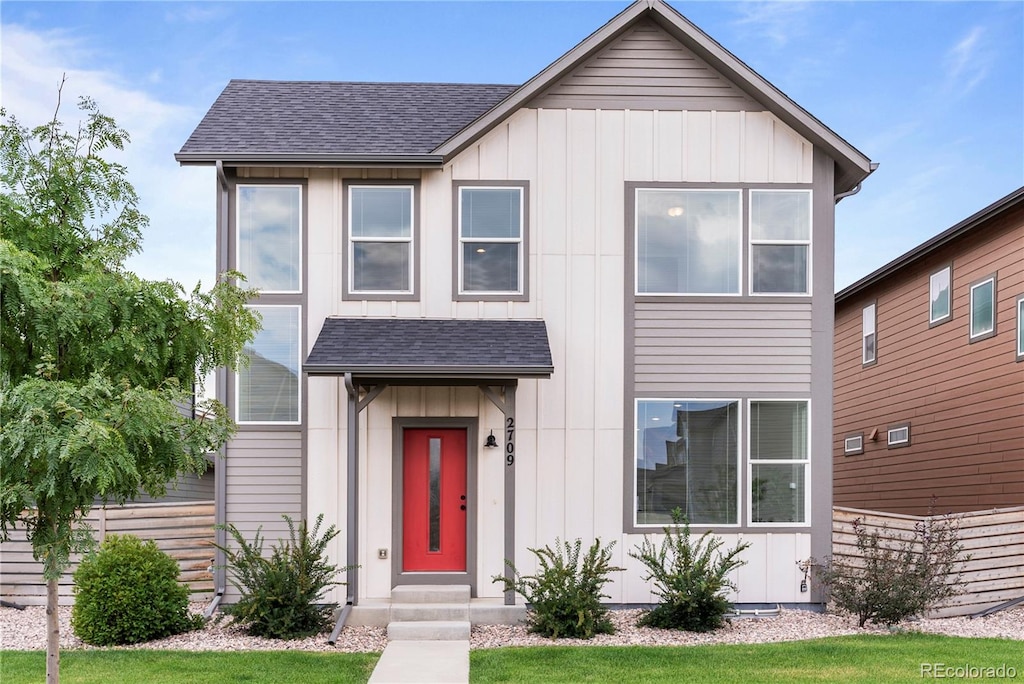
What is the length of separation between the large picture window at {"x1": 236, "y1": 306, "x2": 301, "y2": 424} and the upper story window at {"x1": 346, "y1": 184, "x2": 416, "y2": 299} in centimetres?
93

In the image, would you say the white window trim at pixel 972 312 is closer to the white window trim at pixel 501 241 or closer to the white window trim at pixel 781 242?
the white window trim at pixel 781 242

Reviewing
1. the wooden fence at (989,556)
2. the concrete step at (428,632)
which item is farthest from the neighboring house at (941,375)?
the concrete step at (428,632)

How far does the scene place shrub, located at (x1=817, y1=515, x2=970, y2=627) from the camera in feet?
30.6

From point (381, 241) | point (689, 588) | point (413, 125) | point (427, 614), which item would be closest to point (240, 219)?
point (381, 241)

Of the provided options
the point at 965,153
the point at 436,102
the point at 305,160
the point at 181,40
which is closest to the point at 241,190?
the point at 305,160

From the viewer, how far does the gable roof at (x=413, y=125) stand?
1045cm

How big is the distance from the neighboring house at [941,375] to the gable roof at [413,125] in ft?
11.9

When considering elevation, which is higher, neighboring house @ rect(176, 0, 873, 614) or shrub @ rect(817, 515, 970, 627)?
neighboring house @ rect(176, 0, 873, 614)

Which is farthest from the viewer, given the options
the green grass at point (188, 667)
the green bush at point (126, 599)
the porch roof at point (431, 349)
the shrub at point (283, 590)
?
the porch roof at point (431, 349)

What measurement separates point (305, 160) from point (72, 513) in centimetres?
583

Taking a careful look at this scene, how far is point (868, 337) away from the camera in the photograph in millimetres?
17000

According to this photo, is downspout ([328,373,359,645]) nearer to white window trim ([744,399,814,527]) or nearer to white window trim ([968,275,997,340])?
white window trim ([744,399,814,527])

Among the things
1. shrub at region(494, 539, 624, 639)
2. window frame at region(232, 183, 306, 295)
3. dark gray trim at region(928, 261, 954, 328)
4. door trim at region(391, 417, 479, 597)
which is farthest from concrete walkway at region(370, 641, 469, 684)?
dark gray trim at region(928, 261, 954, 328)

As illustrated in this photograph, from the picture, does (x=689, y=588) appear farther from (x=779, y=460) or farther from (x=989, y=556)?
(x=989, y=556)
